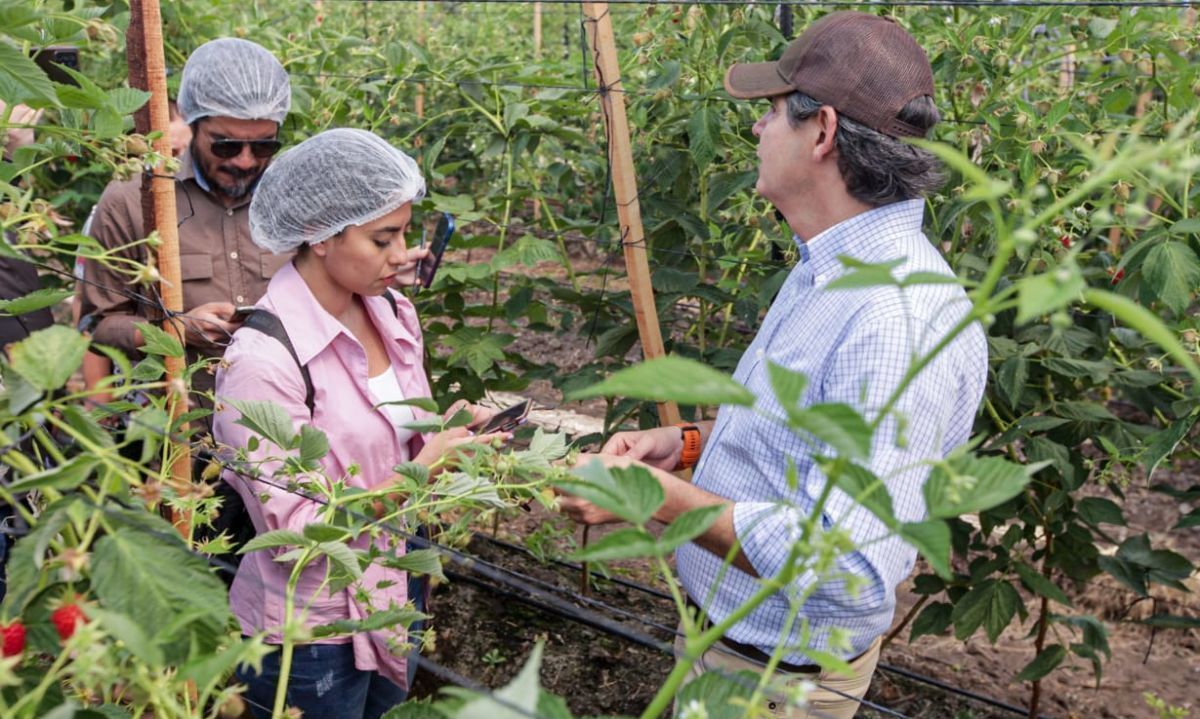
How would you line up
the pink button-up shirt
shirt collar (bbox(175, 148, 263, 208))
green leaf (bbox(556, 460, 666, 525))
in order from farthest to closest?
shirt collar (bbox(175, 148, 263, 208)) → the pink button-up shirt → green leaf (bbox(556, 460, 666, 525))

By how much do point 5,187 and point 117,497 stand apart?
49 centimetres

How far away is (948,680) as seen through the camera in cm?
326

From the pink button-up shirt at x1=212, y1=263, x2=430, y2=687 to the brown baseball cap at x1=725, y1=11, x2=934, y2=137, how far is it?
84cm

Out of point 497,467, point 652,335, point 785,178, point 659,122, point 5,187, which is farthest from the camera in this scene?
point 659,122

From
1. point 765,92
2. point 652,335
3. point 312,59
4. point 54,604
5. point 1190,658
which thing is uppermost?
point 765,92

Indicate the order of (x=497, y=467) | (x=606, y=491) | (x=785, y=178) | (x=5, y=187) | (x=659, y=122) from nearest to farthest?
1. (x=606, y=491)
2. (x=5, y=187)
3. (x=497, y=467)
4. (x=785, y=178)
5. (x=659, y=122)

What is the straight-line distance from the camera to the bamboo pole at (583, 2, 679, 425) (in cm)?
234

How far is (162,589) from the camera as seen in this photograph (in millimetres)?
894

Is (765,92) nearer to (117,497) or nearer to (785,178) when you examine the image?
(785,178)

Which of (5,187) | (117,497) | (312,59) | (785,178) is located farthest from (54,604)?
(312,59)

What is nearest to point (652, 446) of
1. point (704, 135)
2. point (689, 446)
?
point (689, 446)

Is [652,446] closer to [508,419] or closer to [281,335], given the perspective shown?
→ [508,419]

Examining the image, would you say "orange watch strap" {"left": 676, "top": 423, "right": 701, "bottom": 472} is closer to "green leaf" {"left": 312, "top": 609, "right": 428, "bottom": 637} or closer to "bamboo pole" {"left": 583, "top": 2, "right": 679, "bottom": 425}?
"bamboo pole" {"left": 583, "top": 2, "right": 679, "bottom": 425}

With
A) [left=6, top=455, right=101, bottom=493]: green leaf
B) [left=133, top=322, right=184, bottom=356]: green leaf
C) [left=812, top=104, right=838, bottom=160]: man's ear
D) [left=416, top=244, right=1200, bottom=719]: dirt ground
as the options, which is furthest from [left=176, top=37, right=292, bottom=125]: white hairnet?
[left=6, top=455, right=101, bottom=493]: green leaf
